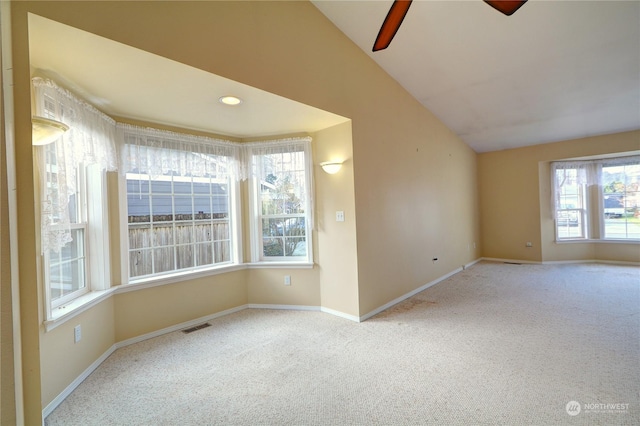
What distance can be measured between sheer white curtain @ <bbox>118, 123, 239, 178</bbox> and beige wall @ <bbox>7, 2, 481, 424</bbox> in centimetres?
119

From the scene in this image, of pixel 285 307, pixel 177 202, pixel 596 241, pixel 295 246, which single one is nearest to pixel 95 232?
pixel 177 202

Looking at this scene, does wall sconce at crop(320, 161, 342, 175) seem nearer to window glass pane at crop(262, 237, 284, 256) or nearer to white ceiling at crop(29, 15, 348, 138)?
white ceiling at crop(29, 15, 348, 138)

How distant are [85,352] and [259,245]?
6.58ft

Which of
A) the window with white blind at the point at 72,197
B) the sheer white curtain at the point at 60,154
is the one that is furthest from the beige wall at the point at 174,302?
the sheer white curtain at the point at 60,154

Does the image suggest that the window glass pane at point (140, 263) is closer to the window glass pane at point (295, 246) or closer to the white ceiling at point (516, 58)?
the window glass pane at point (295, 246)

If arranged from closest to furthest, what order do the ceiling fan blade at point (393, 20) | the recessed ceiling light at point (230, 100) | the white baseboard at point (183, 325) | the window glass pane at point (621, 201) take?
the ceiling fan blade at point (393, 20), the white baseboard at point (183, 325), the recessed ceiling light at point (230, 100), the window glass pane at point (621, 201)

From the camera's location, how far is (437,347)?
2.62m

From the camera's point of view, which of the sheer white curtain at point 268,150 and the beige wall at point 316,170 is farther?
the sheer white curtain at point 268,150

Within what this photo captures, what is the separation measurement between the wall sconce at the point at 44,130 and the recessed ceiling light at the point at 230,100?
121cm

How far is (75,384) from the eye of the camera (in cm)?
216

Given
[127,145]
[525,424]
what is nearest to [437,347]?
[525,424]

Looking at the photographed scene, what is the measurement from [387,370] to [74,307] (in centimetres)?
248

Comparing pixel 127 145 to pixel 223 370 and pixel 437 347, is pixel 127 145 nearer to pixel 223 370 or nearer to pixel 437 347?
pixel 223 370

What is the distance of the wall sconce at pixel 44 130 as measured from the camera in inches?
62.9
